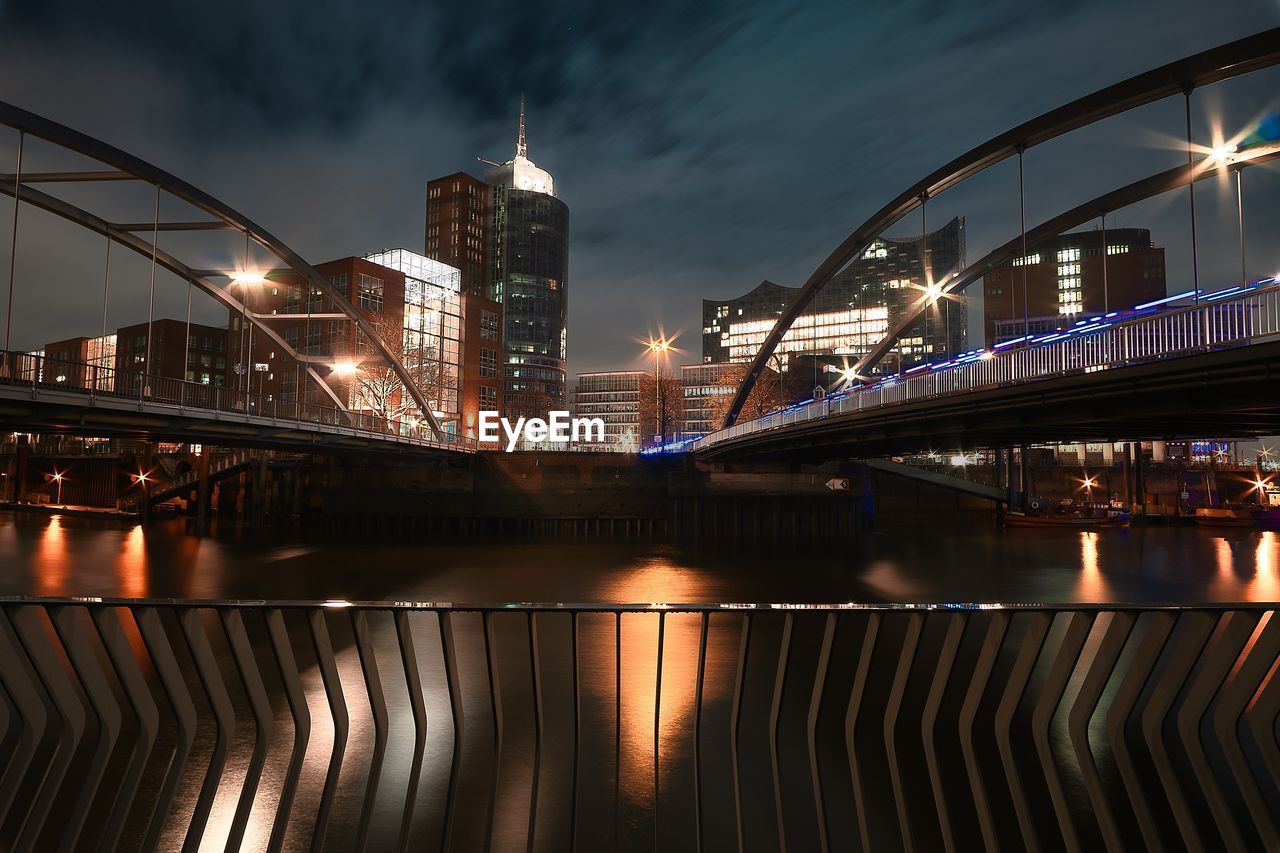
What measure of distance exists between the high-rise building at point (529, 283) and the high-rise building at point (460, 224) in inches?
146

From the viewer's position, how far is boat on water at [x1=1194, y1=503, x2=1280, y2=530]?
6494 cm

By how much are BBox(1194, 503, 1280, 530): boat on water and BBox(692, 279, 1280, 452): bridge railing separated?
52.5 m

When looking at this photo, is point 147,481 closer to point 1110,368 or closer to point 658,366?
point 658,366

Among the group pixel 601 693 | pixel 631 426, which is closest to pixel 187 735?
pixel 601 693

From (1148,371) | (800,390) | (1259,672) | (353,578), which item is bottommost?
(353,578)

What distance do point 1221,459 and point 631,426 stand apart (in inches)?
4122

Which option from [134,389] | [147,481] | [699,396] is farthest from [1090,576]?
[699,396]

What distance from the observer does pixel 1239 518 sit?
6575 cm

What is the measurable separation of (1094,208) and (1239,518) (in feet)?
134

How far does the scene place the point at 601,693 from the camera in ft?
48.4

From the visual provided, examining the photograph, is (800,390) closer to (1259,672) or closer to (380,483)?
(380,483)

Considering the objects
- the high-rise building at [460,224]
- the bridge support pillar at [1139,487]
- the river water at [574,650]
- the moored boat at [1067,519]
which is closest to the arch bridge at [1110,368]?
the river water at [574,650]

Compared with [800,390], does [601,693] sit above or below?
below

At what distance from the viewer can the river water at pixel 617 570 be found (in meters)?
29.9
